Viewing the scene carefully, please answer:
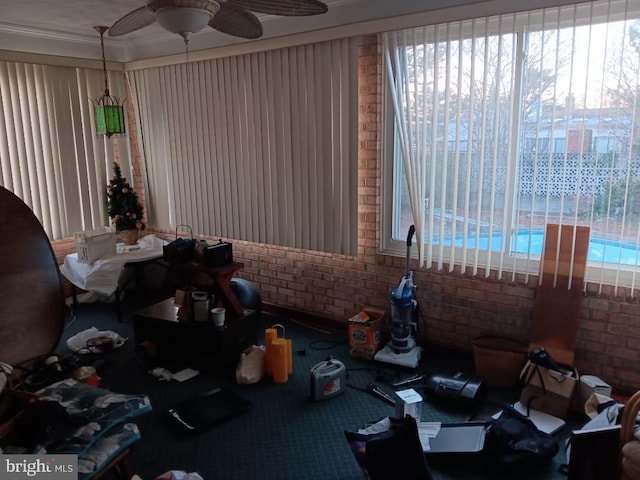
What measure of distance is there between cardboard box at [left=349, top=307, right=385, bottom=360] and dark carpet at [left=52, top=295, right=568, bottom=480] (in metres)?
0.07

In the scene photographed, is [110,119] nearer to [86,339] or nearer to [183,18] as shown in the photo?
[86,339]

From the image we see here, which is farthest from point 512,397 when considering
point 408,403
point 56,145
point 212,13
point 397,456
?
point 56,145

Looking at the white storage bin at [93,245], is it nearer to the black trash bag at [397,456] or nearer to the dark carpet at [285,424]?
the dark carpet at [285,424]

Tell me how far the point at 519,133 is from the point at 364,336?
5.64 ft

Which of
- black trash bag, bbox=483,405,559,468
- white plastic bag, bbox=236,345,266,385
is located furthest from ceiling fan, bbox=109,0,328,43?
black trash bag, bbox=483,405,559,468

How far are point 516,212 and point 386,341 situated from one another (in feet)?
4.54

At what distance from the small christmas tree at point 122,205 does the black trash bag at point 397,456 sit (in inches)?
141

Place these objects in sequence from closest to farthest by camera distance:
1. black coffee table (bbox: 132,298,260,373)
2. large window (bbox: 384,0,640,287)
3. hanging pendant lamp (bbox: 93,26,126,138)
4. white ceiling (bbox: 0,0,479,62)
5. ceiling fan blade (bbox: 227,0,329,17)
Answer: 1. ceiling fan blade (bbox: 227,0,329,17)
2. large window (bbox: 384,0,640,287)
3. black coffee table (bbox: 132,298,260,373)
4. white ceiling (bbox: 0,0,479,62)
5. hanging pendant lamp (bbox: 93,26,126,138)

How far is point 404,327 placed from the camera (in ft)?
11.0

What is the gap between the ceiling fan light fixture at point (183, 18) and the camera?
171cm

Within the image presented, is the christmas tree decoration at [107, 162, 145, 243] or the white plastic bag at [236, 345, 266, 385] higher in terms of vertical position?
the christmas tree decoration at [107, 162, 145, 243]

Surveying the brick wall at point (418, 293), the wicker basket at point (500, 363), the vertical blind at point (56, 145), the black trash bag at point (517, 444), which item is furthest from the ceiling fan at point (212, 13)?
the vertical blind at point (56, 145)

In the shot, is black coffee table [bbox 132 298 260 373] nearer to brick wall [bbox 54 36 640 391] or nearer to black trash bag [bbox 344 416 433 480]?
brick wall [bbox 54 36 640 391]

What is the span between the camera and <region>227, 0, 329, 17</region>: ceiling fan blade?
185 cm
